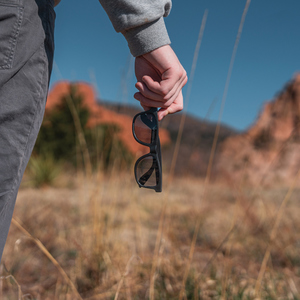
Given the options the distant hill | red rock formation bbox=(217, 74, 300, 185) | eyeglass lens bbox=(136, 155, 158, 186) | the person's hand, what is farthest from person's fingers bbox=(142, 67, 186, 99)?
red rock formation bbox=(217, 74, 300, 185)

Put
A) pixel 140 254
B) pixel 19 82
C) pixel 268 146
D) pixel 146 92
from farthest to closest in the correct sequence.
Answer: pixel 268 146 < pixel 140 254 < pixel 146 92 < pixel 19 82

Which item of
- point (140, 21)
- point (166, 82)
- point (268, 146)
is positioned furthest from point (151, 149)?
point (268, 146)

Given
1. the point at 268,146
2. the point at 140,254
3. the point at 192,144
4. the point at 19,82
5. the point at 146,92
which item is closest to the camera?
the point at 19,82

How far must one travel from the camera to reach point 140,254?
1825mm

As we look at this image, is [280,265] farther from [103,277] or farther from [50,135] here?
[50,135]

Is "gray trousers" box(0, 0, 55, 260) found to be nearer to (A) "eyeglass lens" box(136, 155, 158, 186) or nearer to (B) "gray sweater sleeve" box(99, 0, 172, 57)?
(B) "gray sweater sleeve" box(99, 0, 172, 57)

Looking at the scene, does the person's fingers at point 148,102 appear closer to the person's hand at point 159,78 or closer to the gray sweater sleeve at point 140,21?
the person's hand at point 159,78

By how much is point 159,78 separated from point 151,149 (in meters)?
0.18

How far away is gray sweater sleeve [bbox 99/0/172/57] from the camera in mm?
630

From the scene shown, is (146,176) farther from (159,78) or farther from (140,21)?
(140,21)

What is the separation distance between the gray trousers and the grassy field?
43 cm

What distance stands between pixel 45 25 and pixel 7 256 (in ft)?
5.78

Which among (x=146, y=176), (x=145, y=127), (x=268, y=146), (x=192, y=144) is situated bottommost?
(x=192, y=144)

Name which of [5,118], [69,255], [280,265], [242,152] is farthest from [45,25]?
[242,152]
